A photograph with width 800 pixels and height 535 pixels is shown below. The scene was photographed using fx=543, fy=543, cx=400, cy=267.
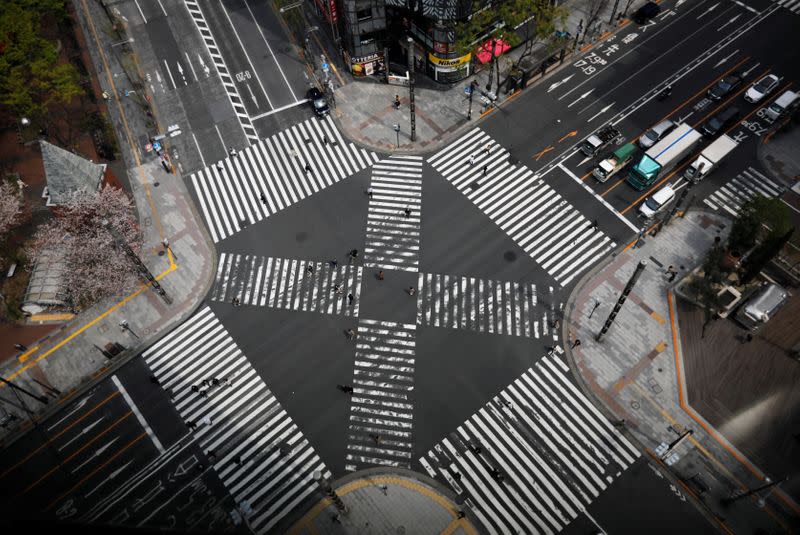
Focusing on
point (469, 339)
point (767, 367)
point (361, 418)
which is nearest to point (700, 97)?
point (767, 367)

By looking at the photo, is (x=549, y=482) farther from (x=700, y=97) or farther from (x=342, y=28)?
(x=342, y=28)

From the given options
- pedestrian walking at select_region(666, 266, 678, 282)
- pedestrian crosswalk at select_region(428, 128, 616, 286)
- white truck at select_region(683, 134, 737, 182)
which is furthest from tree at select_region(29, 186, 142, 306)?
white truck at select_region(683, 134, 737, 182)

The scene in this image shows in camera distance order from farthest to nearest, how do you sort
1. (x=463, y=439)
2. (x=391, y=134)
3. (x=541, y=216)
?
(x=391, y=134)
(x=541, y=216)
(x=463, y=439)

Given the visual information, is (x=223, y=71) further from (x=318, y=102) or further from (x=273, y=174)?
(x=273, y=174)

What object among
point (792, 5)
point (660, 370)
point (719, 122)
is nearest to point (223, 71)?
point (719, 122)

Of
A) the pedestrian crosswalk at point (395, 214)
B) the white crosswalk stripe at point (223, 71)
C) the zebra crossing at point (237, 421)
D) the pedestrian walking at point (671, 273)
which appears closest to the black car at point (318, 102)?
the white crosswalk stripe at point (223, 71)

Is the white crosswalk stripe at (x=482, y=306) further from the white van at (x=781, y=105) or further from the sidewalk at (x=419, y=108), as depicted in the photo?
the white van at (x=781, y=105)

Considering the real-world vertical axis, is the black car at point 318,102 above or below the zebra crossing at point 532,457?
above
